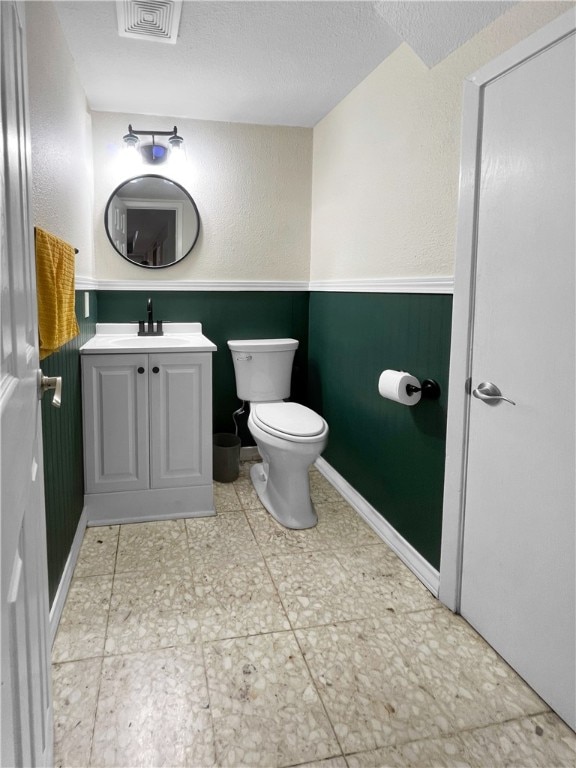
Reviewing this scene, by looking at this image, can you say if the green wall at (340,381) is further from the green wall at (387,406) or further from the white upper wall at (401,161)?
the white upper wall at (401,161)

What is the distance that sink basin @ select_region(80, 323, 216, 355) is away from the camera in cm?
269

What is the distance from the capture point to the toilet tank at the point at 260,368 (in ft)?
11.0

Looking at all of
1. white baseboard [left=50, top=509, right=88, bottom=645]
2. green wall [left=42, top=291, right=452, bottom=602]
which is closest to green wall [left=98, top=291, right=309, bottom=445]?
green wall [left=42, top=291, right=452, bottom=602]

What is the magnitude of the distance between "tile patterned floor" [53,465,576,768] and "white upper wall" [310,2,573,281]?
51.0 inches

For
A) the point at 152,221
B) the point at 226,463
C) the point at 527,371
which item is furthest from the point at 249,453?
the point at 527,371

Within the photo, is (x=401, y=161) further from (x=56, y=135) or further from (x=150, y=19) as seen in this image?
(x=56, y=135)

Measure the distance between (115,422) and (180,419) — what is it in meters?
0.32

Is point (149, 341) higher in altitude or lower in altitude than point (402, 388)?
higher

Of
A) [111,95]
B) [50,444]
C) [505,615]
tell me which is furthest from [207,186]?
[505,615]

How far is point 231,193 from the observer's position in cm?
347

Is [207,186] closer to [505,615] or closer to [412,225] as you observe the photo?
[412,225]

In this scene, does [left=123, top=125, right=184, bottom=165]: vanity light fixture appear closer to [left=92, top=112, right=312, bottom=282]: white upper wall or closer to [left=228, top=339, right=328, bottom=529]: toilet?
[left=92, top=112, right=312, bottom=282]: white upper wall

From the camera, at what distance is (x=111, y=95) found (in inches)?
117

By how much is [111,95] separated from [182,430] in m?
1.85
